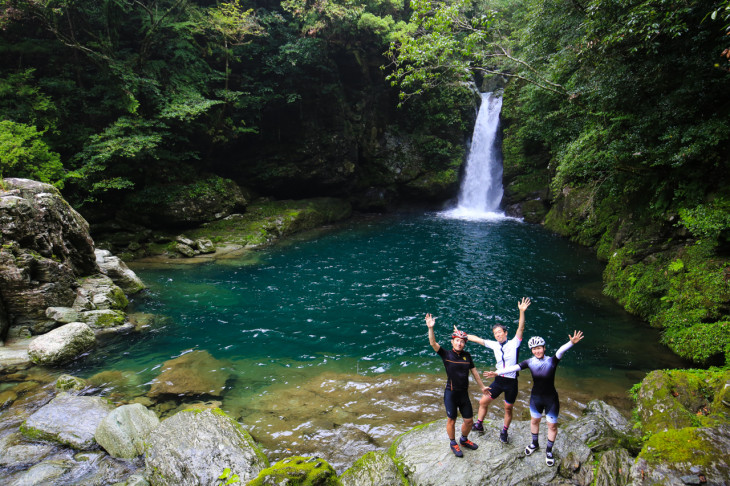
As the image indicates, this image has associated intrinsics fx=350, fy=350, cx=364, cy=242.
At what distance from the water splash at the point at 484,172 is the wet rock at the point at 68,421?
86.6 feet

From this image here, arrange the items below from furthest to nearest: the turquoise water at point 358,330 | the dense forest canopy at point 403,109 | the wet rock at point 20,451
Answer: the dense forest canopy at point 403,109
the turquoise water at point 358,330
the wet rock at point 20,451

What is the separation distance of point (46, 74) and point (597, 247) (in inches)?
1150

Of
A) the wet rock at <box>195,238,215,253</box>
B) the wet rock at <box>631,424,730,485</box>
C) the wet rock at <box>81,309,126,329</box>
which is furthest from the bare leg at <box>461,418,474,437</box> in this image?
the wet rock at <box>195,238,215,253</box>

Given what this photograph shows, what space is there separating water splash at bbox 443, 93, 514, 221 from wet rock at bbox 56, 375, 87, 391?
2600 centimetres

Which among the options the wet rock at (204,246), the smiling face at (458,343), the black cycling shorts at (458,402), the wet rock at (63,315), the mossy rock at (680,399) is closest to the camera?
the smiling face at (458,343)

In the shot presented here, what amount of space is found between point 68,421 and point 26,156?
45.6 ft

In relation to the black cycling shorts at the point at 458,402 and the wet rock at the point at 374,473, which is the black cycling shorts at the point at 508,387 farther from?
the wet rock at the point at 374,473

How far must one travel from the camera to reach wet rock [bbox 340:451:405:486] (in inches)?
192

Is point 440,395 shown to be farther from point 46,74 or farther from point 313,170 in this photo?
point 46,74

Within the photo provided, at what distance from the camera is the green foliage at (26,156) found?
13797mm

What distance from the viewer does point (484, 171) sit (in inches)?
1228

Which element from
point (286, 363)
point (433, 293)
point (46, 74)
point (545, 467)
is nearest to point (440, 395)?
point (545, 467)

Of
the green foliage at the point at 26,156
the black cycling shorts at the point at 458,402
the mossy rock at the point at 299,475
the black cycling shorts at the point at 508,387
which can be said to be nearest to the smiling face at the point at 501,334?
the black cycling shorts at the point at 508,387

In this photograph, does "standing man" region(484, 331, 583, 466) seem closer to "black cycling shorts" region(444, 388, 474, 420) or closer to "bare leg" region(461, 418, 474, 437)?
"black cycling shorts" region(444, 388, 474, 420)
